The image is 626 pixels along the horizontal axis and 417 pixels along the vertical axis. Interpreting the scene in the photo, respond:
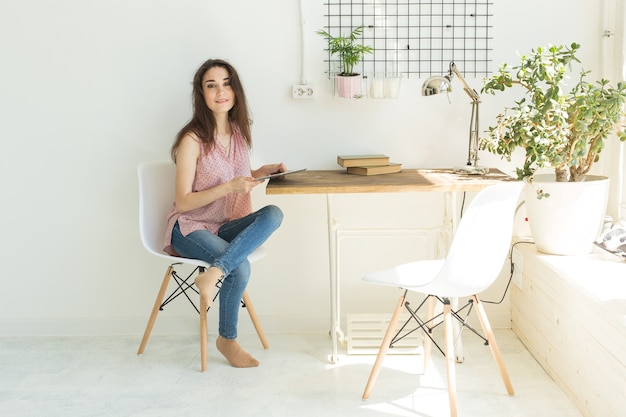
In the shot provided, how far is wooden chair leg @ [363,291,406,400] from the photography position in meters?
2.59

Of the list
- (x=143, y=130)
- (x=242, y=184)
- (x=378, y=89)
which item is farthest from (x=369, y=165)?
(x=143, y=130)

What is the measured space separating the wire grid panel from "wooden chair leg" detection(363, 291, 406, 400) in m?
1.13

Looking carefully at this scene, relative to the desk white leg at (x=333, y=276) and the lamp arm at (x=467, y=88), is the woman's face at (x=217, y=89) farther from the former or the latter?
the lamp arm at (x=467, y=88)

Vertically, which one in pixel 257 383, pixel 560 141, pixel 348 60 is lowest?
pixel 257 383

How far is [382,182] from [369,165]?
0.70 ft

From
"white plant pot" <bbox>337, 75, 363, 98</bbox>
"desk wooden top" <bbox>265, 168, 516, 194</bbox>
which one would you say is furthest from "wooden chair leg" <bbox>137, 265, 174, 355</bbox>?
"white plant pot" <bbox>337, 75, 363, 98</bbox>

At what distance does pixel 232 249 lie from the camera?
2877 mm

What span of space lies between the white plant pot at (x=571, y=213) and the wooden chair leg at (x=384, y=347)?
725 millimetres

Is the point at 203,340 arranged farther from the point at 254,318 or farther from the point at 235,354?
the point at 254,318

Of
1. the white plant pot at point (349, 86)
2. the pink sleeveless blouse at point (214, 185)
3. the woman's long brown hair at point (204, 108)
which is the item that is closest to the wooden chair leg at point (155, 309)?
the pink sleeveless blouse at point (214, 185)

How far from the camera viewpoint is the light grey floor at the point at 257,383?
2.62 m

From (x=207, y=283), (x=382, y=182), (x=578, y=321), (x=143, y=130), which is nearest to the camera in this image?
(x=578, y=321)

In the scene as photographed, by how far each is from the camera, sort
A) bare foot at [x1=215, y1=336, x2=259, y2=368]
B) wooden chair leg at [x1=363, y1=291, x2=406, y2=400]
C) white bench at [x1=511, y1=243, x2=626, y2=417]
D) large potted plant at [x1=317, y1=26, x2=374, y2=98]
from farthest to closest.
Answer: large potted plant at [x1=317, y1=26, x2=374, y2=98] → bare foot at [x1=215, y1=336, x2=259, y2=368] → wooden chair leg at [x1=363, y1=291, x2=406, y2=400] → white bench at [x1=511, y1=243, x2=626, y2=417]

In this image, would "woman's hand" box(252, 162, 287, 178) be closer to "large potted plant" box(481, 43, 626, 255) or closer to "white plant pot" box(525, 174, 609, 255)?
"large potted plant" box(481, 43, 626, 255)
